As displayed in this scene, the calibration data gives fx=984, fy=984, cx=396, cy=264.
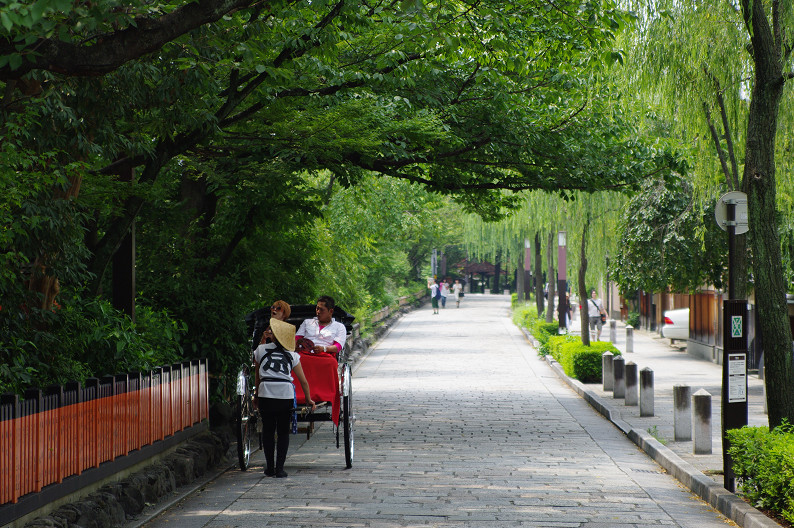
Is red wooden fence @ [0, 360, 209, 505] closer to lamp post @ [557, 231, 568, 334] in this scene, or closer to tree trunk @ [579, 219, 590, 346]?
tree trunk @ [579, 219, 590, 346]

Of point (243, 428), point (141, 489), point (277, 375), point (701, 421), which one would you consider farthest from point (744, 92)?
point (141, 489)

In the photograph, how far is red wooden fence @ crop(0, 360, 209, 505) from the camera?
690 cm

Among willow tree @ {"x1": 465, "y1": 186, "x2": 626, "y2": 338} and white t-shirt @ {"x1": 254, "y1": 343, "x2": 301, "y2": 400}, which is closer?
white t-shirt @ {"x1": 254, "y1": 343, "x2": 301, "y2": 400}

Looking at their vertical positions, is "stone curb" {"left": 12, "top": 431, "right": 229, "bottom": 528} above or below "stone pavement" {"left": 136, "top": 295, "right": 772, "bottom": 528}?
above

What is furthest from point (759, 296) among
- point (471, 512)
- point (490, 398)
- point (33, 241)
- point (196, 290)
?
point (490, 398)

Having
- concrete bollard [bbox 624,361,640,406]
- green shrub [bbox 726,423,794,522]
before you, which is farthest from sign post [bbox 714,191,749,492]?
concrete bollard [bbox 624,361,640,406]

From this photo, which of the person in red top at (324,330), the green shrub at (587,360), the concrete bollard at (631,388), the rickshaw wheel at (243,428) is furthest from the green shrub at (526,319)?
the rickshaw wheel at (243,428)

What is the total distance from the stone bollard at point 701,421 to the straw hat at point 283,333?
4.86 m

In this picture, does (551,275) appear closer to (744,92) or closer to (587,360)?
(587,360)

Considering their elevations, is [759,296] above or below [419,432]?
above

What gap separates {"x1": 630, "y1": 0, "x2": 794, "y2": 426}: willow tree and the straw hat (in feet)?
15.4

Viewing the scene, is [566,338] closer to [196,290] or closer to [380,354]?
[380,354]

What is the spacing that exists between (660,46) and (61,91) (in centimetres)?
829

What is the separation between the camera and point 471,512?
870 centimetres
